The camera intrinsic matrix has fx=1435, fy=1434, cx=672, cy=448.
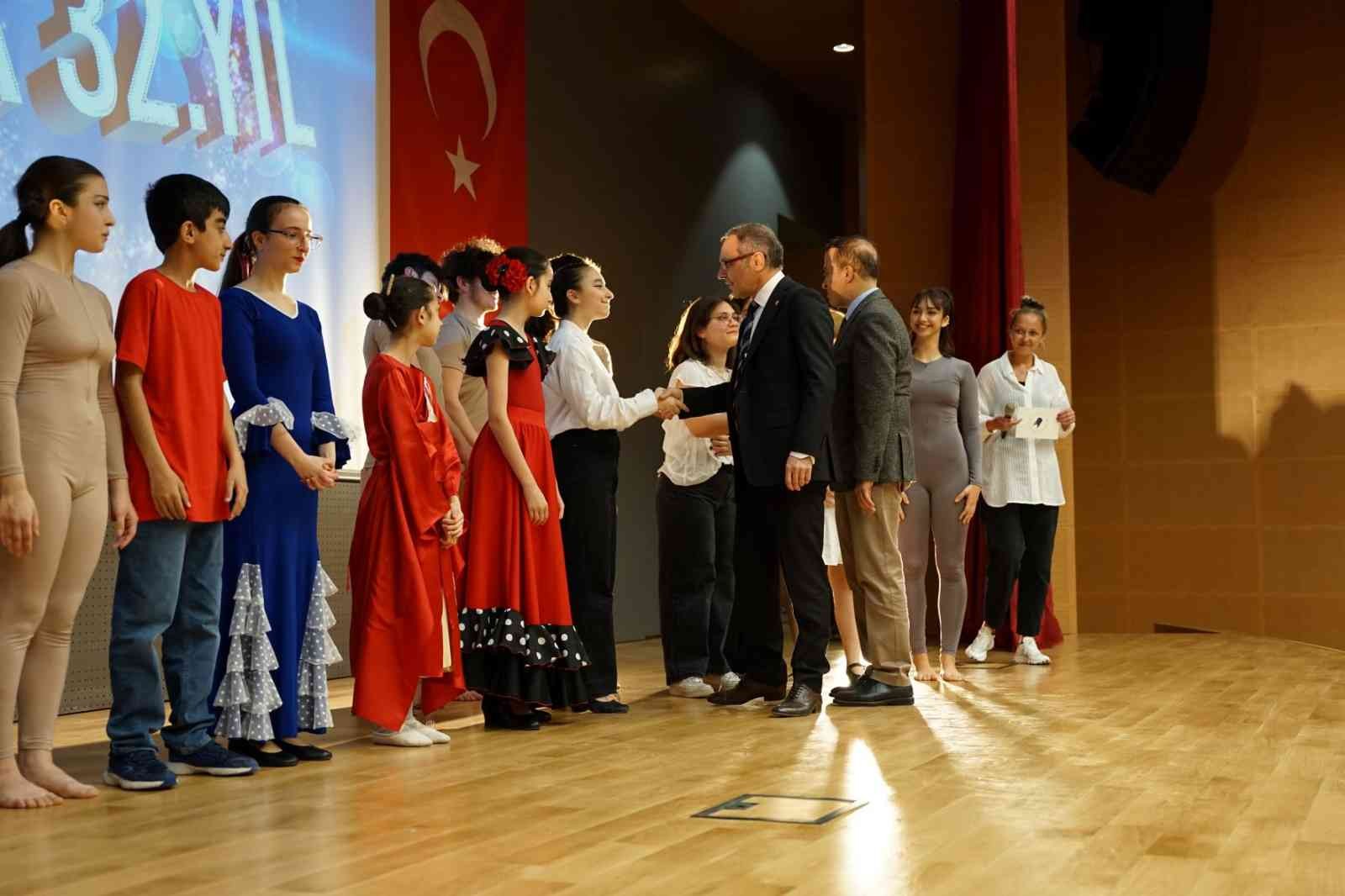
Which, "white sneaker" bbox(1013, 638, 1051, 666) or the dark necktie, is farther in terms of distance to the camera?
"white sneaker" bbox(1013, 638, 1051, 666)

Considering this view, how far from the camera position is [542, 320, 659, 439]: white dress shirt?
161 inches

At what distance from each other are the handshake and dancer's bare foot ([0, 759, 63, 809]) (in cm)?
203

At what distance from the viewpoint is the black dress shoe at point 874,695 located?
168 inches

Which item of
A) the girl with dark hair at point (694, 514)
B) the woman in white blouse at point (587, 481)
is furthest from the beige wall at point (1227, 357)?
the woman in white blouse at point (587, 481)

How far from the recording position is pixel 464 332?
14.7 ft

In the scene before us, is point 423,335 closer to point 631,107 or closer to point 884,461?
point 884,461

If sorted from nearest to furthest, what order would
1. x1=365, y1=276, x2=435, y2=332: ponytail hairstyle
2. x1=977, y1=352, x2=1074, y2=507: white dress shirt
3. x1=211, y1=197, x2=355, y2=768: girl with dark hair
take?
x1=211, y1=197, x2=355, y2=768: girl with dark hair < x1=365, y1=276, x2=435, y2=332: ponytail hairstyle < x1=977, y1=352, x2=1074, y2=507: white dress shirt

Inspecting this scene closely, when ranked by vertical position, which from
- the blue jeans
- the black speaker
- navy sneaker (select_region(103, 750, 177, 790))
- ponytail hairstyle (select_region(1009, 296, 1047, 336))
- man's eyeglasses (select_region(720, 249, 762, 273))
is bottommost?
navy sneaker (select_region(103, 750, 177, 790))

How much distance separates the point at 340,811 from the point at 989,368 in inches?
162

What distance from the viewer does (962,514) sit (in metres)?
5.08

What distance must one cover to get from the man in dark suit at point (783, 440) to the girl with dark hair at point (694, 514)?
435mm

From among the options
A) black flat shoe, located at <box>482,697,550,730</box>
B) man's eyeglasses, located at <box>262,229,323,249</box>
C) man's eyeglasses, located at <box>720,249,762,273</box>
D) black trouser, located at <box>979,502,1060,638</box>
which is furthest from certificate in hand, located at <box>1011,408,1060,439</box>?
man's eyeglasses, located at <box>262,229,323,249</box>

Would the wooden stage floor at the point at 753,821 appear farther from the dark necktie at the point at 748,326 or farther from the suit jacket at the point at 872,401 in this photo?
the dark necktie at the point at 748,326

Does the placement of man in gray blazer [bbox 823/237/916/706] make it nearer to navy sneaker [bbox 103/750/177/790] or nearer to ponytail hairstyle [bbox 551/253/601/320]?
ponytail hairstyle [bbox 551/253/601/320]
